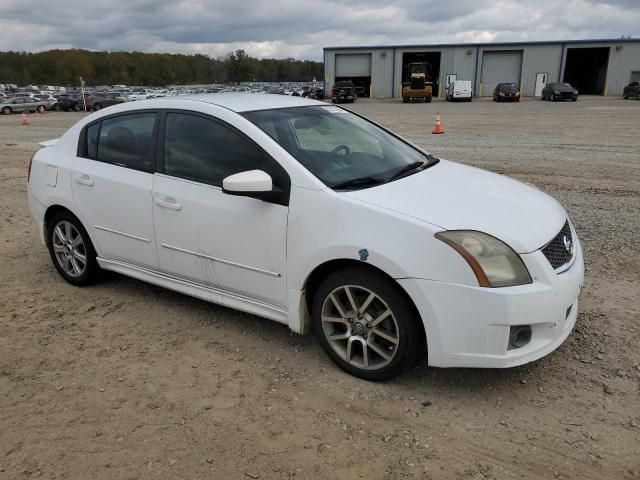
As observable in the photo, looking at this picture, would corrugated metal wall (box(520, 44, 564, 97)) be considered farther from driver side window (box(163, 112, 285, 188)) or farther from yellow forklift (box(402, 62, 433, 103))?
driver side window (box(163, 112, 285, 188))

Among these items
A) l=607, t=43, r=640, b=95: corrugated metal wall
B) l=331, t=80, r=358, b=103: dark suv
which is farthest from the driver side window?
l=607, t=43, r=640, b=95: corrugated metal wall

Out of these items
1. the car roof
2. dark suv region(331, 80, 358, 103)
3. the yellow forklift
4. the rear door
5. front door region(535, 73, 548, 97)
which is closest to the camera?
the car roof

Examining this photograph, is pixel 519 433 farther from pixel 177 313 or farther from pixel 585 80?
pixel 585 80

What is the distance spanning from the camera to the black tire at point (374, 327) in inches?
119

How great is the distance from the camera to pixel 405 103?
44.0 metres

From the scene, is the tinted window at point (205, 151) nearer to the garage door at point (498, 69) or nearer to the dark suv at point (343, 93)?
the dark suv at point (343, 93)

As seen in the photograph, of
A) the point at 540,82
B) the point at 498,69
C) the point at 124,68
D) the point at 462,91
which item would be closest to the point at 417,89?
the point at 462,91

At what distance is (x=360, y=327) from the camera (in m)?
3.24

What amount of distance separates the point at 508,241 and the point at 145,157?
269 centimetres

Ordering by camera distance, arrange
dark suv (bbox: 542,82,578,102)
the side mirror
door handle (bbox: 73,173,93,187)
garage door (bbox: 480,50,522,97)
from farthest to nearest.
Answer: garage door (bbox: 480,50,522,97)
dark suv (bbox: 542,82,578,102)
door handle (bbox: 73,173,93,187)
the side mirror

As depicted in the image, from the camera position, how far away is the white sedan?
2.90m

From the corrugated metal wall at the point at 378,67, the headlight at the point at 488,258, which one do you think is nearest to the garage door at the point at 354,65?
the corrugated metal wall at the point at 378,67

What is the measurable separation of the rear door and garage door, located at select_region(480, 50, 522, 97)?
55399 millimetres

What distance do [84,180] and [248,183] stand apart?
6.40 feet
